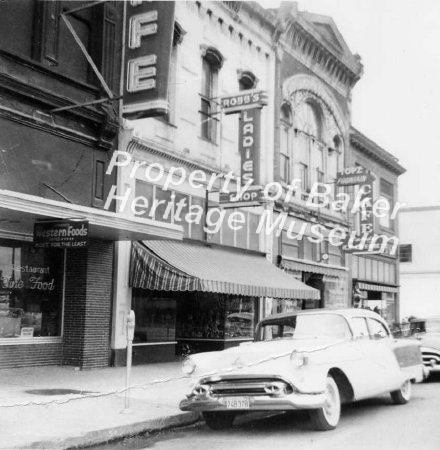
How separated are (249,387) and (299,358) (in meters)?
0.71

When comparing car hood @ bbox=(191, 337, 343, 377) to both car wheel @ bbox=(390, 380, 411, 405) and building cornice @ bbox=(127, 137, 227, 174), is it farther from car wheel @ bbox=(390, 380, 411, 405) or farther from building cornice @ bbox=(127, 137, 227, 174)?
building cornice @ bbox=(127, 137, 227, 174)

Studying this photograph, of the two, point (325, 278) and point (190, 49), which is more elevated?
point (190, 49)

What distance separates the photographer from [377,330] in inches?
434

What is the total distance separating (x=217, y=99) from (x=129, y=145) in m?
4.42

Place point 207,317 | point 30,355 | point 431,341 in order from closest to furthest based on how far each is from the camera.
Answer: point 30,355 < point 431,341 < point 207,317

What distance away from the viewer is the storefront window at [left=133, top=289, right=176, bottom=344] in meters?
16.2

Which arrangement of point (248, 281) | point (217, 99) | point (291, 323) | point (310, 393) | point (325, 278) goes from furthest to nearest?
point (325, 278) < point (217, 99) < point (248, 281) < point (291, 323) < point (310, 393)

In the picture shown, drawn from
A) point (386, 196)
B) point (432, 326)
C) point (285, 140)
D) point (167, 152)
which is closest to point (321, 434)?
point (432, 326)

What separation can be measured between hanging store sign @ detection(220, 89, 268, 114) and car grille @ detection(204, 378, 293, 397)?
10.2m

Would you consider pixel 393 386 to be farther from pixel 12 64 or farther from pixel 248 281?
pixel 12 64

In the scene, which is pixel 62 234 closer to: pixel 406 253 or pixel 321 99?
pixel 321 99

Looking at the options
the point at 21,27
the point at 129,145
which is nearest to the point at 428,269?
the point at 129,145

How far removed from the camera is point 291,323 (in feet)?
34.6

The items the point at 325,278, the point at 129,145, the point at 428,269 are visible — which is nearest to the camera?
the point at 129,145
